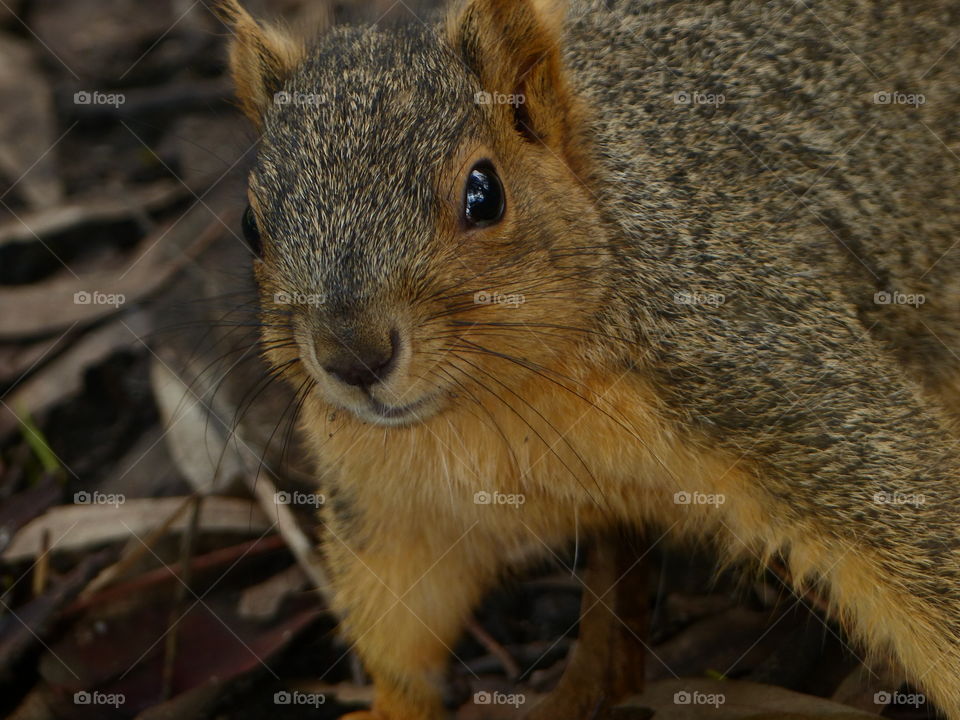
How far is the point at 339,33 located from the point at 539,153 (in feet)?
2.57

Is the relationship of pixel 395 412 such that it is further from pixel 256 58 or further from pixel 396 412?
pixel 256 58

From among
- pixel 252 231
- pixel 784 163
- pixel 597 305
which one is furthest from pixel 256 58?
pixel 784 163

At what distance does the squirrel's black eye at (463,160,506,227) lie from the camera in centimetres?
301

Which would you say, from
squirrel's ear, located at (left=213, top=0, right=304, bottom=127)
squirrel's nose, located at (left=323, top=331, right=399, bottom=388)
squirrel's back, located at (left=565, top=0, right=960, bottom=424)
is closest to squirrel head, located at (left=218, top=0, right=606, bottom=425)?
squirrel's nose, located at (left=323, top=331, right=399, bottom=388)

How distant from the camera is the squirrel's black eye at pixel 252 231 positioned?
10.9 feet

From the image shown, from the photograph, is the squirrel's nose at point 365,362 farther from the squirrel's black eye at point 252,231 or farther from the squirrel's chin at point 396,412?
the squirrel's black eye at point 252,231

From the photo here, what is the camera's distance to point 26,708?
3773 mm

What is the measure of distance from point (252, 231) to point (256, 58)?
0.62m

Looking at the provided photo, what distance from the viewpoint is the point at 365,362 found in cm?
271

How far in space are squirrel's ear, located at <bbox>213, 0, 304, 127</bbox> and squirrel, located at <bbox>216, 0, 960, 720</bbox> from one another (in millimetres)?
12

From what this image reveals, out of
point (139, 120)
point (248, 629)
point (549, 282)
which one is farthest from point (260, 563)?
point (139, 120)

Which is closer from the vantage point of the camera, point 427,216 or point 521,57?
point 427,216

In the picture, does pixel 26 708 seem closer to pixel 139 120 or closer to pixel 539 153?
pixel 539 153

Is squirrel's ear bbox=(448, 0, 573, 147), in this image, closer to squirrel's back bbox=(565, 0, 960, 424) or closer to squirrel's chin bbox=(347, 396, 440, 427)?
squirrel's back bbox=(565, 0, 960, 424)
